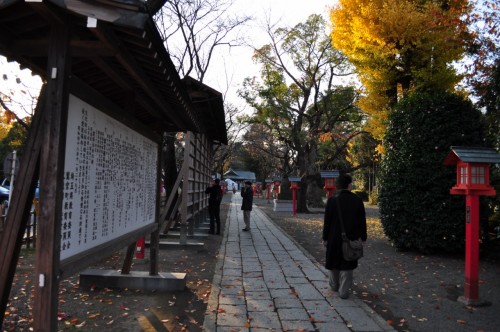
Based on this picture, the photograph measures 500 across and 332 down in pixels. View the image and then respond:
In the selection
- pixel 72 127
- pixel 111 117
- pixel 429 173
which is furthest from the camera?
pixel 429 173

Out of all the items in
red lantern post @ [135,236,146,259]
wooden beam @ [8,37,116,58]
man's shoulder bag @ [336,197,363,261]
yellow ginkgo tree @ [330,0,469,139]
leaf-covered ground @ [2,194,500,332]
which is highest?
yellow ginkgo tree @ [330,0,469,139]

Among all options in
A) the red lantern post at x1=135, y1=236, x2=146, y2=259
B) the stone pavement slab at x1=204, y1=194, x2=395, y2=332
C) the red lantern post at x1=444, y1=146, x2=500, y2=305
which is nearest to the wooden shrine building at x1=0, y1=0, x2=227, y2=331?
the stone pavement slab at x1=204, y1=194, x2=395, y2=332

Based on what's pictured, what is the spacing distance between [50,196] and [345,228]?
4.19m

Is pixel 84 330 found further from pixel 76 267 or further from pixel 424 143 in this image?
pixel 424 143

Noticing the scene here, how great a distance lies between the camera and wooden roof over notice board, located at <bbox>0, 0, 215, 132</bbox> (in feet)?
7.84

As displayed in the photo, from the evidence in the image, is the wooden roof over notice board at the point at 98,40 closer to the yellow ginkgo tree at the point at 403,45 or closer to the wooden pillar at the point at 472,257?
the wooden pillar at the point at 472,257

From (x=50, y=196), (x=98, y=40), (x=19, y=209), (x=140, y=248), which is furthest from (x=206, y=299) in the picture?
(x=98, y=40)

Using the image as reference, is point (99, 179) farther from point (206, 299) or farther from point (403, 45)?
point (403, 45)

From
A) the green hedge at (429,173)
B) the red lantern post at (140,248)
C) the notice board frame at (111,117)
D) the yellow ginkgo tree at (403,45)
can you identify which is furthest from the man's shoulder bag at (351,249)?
the yellow ginkgo tree at (403,45)

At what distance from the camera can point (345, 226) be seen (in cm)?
572

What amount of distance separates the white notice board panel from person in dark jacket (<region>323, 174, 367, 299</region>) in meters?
2.82

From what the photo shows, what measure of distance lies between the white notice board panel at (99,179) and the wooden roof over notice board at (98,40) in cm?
44

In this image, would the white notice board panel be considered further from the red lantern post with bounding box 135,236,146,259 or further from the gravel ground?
the gravel ground

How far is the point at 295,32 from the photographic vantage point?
2214 cm
